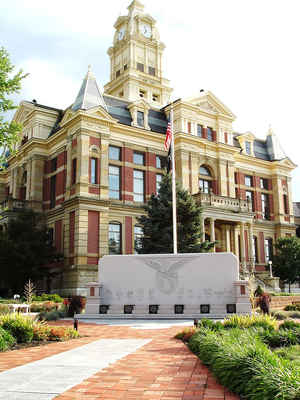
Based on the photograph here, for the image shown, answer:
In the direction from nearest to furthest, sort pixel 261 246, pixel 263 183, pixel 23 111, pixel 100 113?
pixel 100 113 → pixel 23 111 → pixel 261 246 → pixel 263 183

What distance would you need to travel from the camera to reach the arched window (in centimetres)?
4253

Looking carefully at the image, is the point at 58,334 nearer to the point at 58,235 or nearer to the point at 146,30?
the point at 58,235

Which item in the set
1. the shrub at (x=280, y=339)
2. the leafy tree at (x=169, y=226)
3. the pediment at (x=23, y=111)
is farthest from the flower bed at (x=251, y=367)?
the pediment at (x=23, y=111)

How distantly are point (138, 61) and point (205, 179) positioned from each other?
67.2 ft

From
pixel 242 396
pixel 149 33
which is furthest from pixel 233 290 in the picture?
pixel 149 33

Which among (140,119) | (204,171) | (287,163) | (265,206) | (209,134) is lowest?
(265,206)

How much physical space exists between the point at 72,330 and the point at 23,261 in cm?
2090

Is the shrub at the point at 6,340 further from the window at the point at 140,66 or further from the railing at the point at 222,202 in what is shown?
the window at the point at 140,66

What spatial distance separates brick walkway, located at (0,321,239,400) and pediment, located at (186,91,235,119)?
36.1 meters

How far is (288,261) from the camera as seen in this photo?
41531mm

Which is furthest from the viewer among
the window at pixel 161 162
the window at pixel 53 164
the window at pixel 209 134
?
the window at pixel 209 134

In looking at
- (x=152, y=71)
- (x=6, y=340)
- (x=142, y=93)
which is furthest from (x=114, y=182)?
(x=6, y=340)

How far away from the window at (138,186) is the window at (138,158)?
94 cm

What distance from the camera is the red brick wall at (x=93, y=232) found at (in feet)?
113
